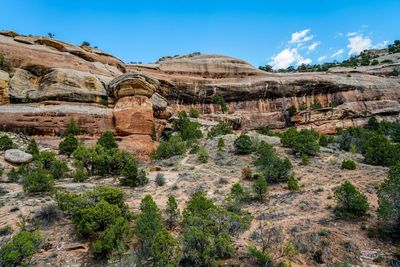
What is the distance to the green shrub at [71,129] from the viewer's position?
111 ft

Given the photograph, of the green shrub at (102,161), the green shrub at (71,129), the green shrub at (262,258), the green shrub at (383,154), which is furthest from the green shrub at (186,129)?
the green shrub at (262,258)

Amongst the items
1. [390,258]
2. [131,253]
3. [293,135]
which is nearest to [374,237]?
[390,258]

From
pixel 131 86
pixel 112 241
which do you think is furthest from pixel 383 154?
pixel 131 86

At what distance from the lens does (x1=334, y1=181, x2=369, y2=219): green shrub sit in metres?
16.0

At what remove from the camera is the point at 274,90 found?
189 ft

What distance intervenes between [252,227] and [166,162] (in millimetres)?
15991

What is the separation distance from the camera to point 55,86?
123 ft

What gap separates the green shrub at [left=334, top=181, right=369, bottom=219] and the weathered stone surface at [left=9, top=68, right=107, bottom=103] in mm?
32756

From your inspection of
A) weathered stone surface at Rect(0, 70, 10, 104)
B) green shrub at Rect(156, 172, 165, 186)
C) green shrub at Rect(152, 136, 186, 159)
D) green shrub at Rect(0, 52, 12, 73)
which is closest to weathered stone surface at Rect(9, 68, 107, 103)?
weathered stone surface at Rect(0, 70, 10, 104)

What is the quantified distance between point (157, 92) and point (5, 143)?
26.1 meters

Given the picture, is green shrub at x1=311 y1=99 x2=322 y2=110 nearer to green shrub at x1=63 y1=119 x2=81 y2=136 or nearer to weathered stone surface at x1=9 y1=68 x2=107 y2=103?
weathered stone surface at x1=9 y1=68 x2=107 y2=103

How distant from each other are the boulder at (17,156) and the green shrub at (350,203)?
26497 mm

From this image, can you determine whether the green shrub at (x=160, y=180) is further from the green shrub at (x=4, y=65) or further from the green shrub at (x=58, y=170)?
the green shrub at (x=4, y=65)

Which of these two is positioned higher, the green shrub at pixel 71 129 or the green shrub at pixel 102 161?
the green shrub at pixel 71 129
